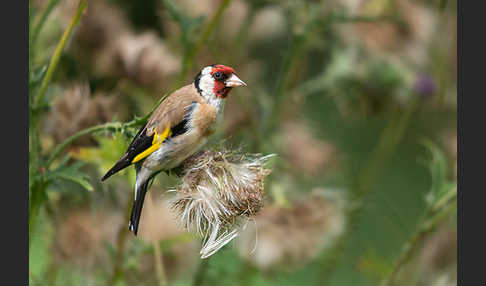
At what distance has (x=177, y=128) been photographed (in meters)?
1.11

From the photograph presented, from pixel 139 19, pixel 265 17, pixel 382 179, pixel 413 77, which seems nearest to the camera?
pixel 139 19

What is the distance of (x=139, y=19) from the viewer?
2225mm

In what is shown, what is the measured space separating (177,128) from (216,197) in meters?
0.16

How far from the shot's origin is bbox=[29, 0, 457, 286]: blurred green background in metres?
1.43

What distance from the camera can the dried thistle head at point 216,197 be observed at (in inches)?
45.4

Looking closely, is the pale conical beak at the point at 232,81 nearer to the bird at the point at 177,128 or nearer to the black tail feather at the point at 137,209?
the bird at the point at 177,128

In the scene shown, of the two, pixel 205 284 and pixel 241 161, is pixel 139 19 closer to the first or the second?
pixel 205 284

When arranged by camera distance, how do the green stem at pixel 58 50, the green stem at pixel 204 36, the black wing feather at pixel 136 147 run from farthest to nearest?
the green stem at pixel 204 36, the green stem at pixel 58 50, the black wing feather at pixel 136 147

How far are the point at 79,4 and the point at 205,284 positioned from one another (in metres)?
1.04

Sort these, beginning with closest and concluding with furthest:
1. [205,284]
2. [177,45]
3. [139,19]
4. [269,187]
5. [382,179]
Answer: [269,187]
[205,284]
[177,45]
[139,19]
[382,179]

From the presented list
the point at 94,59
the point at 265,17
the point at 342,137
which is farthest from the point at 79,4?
the point at 342,137

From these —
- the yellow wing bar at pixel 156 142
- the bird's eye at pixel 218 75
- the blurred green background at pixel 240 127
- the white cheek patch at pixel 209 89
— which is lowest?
the blurred green background at pixel 240 127

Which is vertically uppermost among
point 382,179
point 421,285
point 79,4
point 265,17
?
point 79,4

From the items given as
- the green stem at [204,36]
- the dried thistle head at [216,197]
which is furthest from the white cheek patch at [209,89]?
the green stem at [204,36]
